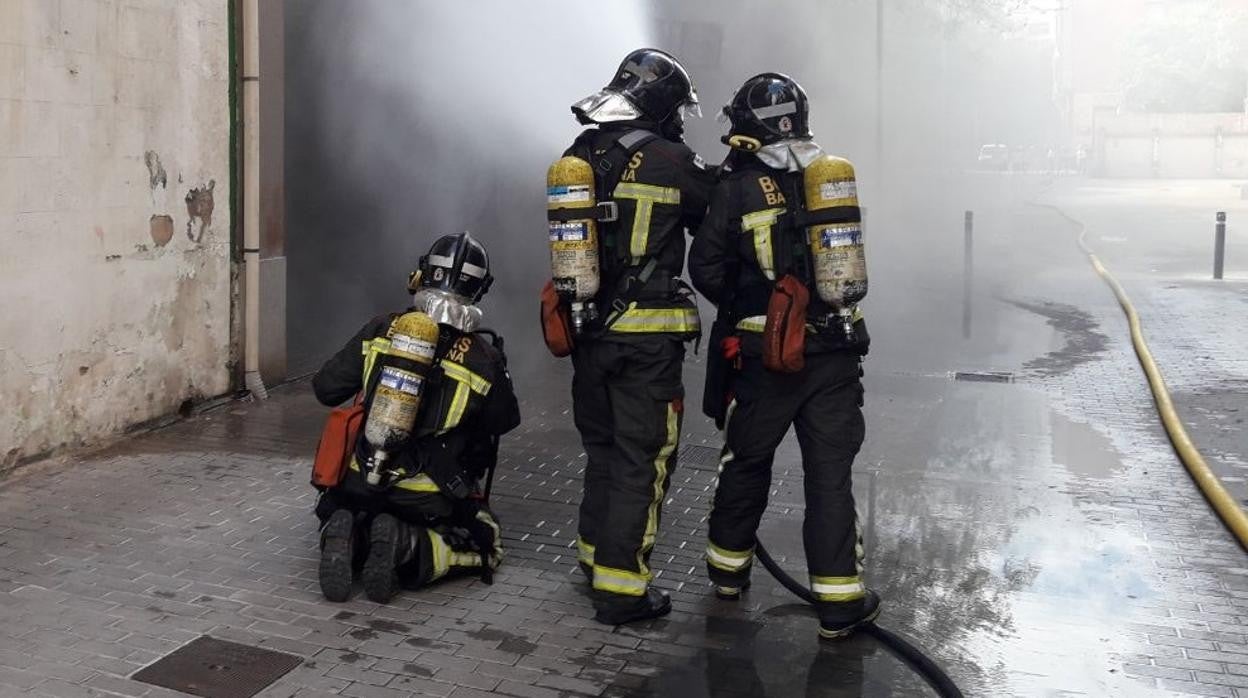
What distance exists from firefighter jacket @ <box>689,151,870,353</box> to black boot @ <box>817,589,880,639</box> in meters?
0.89

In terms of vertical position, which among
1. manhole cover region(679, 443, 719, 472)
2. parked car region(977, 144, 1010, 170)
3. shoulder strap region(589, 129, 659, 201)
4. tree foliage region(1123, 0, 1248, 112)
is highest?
tree foliage region(1123, 0, 1248, 112)

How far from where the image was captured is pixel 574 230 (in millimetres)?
4586

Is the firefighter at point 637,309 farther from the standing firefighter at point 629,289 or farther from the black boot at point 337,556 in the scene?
the black boot at point 337,556

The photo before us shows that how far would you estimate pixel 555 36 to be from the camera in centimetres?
1226

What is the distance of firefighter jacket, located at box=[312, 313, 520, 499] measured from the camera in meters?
4.84

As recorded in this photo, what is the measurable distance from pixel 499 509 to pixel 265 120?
3.45m

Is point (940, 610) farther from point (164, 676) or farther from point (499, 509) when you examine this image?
point (164, 676)

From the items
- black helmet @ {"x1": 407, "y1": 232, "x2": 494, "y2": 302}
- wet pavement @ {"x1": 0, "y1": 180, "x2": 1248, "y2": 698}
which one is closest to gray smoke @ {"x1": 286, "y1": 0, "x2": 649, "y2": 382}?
wet pavement @ {"x1": 0, "y1": 180, "x2": 1248, "y2": 698}

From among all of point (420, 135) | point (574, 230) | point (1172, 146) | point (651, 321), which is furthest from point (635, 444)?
point (1172, 146)

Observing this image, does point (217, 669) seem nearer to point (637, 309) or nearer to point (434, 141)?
point (637, 309)

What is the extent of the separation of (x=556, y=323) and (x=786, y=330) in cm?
85

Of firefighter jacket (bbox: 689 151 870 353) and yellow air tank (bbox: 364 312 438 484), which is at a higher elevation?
firefighter jacket (bbox: 689 151 870 353)

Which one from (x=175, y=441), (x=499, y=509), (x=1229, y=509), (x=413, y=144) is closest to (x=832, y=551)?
(x=499, y=509)

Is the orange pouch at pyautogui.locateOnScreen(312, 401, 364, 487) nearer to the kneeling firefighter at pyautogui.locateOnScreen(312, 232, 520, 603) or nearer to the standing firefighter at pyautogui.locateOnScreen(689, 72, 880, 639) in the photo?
the kneeling firefighter at pyautogui.locateOnScreen(312, 232, 520, 603)
